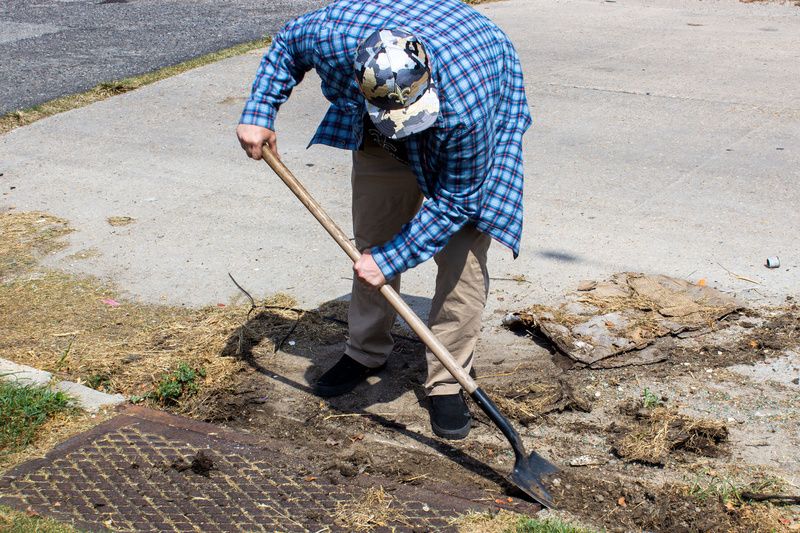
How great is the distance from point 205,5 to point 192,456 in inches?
425

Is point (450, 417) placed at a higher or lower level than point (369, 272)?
lower

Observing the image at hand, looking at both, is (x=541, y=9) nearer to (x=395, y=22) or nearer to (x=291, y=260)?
(x=291, y=260)

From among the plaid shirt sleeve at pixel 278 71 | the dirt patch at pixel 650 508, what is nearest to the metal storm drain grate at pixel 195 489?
the dirt patch at pixel 650 508

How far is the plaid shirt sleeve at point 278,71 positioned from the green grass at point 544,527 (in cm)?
171

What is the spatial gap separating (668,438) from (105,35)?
9.66 m

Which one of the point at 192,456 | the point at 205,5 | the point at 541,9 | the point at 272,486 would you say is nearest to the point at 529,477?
the point at 272,486

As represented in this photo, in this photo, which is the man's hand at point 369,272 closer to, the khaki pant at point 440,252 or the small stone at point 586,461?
the khaki pant at point 440,252

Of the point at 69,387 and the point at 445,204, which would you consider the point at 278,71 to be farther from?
the point at 69,387

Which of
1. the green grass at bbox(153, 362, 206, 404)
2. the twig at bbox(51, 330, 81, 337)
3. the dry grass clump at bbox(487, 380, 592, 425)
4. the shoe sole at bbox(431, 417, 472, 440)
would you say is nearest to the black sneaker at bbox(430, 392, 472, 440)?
the shoe sole at bbox(431, 417, 472, 440)

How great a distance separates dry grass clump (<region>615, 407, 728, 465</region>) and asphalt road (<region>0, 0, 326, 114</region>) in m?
6.71

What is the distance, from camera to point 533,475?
327 centimetres

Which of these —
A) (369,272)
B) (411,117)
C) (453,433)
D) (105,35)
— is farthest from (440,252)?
(105,35)

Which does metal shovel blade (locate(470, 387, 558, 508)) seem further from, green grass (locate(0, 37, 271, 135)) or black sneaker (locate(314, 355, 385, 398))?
green grass (locate(0, 37, 271, 135))

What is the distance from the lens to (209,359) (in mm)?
4180
